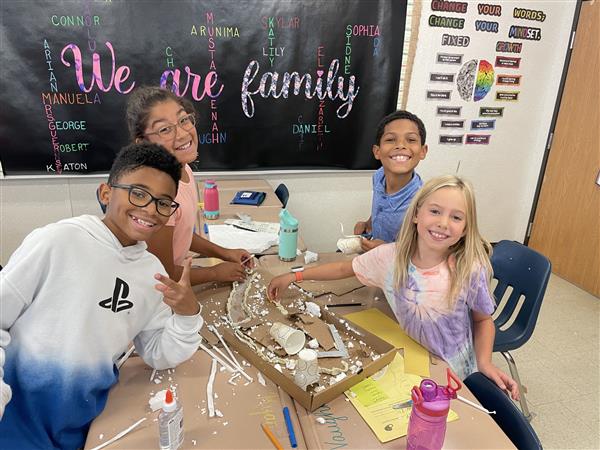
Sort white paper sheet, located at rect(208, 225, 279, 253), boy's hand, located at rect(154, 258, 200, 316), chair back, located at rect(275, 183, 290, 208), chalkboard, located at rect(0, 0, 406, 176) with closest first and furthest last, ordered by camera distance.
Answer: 1. boy's hand, located at rect(154, 258, 200, 316)
2. white paper sheet, located at rect(208, 225, 279, 253)
3. chalkboard, located at rect(0, 0, 406, 176)
4. chair back, located at rect(275, 183, 290, 208)

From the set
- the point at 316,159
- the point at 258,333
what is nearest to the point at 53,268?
the point at 258,333

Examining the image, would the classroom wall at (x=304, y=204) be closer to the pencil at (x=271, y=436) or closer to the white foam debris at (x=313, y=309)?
the white foam debris at (x=313, y=309)

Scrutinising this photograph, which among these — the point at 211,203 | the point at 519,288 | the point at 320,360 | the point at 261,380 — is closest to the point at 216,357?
the point at 261,380

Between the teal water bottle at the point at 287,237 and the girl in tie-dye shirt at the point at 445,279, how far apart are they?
0.36m

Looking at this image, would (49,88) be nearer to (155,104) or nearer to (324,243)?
(155,104)

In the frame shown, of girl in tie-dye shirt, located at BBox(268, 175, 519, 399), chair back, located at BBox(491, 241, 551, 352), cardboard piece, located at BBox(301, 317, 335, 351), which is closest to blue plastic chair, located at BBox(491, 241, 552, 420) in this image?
chair back, located at BBox(491, 241, 551, 352)

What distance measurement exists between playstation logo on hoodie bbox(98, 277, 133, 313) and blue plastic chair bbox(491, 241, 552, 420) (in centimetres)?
153

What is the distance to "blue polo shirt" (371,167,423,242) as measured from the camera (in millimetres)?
1907

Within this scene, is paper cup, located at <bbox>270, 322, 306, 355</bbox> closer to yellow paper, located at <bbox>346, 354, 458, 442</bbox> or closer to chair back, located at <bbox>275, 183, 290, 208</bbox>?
yellow paper, located at <bbox>346, 354, 458, 442</bbox>

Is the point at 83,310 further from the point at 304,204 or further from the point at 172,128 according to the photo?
the point at 304,204

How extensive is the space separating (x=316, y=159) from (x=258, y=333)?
91.0 inches

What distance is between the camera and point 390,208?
6.42 feet

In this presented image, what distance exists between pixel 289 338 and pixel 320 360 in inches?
4.4

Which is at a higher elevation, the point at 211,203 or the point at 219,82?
the point at 219,82
